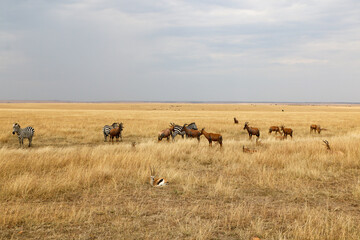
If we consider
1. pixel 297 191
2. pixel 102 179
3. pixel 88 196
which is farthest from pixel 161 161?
pixel 297 191

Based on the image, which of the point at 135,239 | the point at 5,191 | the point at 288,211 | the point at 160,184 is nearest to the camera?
the point at 135,239

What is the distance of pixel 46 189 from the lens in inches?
273

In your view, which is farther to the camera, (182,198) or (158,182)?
(158,182)

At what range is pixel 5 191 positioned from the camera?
22.1 ft

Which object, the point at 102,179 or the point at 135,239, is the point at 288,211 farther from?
the point at 102,179

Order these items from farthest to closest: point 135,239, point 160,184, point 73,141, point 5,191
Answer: point 73,141 → point 160,184 → point 5,191 → point 135,239

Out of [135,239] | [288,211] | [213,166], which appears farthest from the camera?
[213,166]

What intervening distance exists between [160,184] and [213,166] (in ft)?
11.0

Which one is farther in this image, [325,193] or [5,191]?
[325,193]

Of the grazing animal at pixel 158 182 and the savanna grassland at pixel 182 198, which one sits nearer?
the savanna grassland at pixel 182 198

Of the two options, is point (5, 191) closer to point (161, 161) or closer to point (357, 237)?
point (161, 161)

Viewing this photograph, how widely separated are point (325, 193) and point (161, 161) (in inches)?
234

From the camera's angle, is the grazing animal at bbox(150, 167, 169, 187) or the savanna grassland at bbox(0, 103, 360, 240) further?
the grazing animal at bbox(150, 167, 169, 187)

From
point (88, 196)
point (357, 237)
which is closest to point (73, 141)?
point (88, 196)
